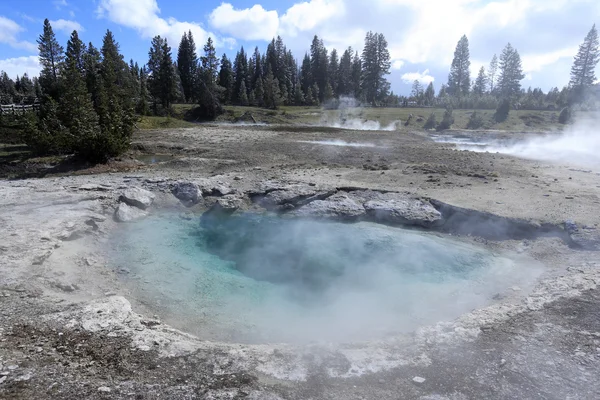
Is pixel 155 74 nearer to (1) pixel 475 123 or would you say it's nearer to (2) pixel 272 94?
(2) pixel 272 94

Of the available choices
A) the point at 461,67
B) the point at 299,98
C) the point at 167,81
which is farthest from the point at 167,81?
the point at 461,67

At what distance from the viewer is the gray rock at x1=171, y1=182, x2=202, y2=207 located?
1285cm

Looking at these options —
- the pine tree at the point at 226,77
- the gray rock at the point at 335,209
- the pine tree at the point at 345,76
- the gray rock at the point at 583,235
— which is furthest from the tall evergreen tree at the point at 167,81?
the gray rock at the point at 583,235

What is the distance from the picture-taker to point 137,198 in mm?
12141

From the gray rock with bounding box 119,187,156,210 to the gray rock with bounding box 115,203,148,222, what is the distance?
0.23 m

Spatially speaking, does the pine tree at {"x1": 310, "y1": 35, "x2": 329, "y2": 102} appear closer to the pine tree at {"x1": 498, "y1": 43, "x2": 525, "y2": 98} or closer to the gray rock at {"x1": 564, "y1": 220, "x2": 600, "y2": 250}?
the pine tree at {"x1": 498, "y1": 43, "x2": 525, "y2": 98}

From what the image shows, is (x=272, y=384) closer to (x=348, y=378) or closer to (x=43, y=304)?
(x=348, y=378)

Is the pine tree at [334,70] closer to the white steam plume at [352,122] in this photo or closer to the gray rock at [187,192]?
the white steam plume at [352,122]

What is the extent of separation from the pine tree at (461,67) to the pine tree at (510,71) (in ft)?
21.5

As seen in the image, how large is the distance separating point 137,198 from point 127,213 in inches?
32.7

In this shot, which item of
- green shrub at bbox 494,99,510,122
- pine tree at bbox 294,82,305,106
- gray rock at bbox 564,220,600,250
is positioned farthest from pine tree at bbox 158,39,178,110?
gray rock at bbox 564,220,600,250

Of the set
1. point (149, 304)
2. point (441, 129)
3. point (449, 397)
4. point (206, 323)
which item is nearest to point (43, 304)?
point (149, 304)

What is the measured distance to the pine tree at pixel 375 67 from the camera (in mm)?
71125

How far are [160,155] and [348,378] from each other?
19.1 metres
